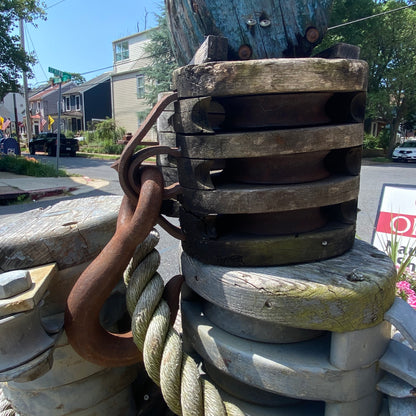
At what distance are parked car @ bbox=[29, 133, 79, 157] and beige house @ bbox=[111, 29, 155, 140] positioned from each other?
5805 mm

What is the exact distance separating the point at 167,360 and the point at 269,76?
3.06ft

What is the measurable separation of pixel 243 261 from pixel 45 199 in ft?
29.5

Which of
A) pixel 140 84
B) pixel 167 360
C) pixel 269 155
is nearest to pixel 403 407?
pixel 167 360

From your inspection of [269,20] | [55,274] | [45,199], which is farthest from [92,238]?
[45,199]

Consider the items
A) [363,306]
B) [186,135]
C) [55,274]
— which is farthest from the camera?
[55,274]

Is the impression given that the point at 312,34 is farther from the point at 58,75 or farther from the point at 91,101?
the point at 91,101

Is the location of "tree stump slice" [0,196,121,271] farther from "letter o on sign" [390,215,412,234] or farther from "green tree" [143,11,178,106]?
"green tree" [143,11,178,106]

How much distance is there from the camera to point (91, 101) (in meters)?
34.8

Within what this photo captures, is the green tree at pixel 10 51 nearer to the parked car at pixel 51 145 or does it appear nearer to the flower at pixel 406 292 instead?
the parked car at pixel 51 145

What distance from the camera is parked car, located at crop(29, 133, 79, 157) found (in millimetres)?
23919

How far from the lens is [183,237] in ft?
4.71

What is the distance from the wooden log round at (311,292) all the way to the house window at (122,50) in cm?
3219

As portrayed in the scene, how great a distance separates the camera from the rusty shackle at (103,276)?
1.22 meters

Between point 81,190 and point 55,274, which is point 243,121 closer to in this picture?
point 55,274
